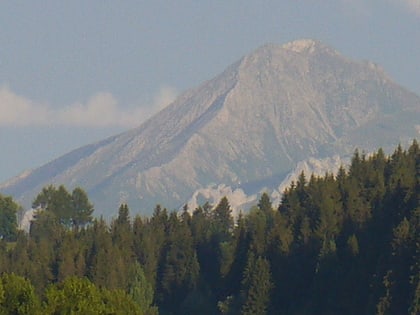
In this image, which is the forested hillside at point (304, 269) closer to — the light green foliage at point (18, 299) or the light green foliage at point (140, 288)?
the light green foliage at point (18, 299)

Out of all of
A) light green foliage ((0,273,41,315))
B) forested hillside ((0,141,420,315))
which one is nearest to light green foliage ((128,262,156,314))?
forested hillside ((0,141,420,315))

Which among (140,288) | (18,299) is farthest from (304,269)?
(18,299)

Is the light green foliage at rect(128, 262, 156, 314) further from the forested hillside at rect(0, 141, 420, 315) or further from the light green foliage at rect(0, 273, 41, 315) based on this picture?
the light green foliage at rect(0, 273, 41, 315)

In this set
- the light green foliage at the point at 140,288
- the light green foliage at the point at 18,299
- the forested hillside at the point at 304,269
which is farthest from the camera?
the light green foliage at the point at 140,288

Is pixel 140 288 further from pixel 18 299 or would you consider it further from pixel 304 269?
pixel 18 299

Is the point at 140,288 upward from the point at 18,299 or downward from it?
upward

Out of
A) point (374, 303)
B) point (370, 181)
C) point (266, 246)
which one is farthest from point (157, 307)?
point (374, 303)

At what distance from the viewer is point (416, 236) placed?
147 meters

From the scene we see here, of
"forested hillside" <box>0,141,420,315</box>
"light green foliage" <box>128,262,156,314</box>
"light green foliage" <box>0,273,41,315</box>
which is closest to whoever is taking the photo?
"light green foliage" <box>0,273,41,315</box>

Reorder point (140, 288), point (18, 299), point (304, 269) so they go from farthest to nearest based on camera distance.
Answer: point (140, 288) < point (304, 269) < point (18, 299)

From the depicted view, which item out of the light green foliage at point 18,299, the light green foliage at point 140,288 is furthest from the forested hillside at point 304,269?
the light green foliage at point 140,288

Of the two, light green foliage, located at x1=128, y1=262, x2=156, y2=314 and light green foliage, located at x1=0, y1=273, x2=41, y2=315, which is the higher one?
light green foliage, located at x1=128, y1=262, x2=156, y2=314

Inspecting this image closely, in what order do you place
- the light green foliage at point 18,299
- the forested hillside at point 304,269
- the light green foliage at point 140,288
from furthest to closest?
1. the light green foliage at point 140,288
2. the forested hillside at point 304,269
3. the light green foliage at point 18,299

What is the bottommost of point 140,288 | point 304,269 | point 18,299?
point 18,299
